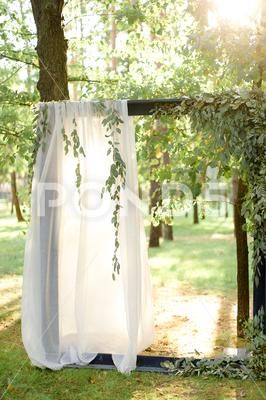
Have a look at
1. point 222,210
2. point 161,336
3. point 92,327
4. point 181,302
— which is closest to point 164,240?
point 181,302

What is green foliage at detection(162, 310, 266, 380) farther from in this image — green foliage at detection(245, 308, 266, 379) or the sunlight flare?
the sunlight flare

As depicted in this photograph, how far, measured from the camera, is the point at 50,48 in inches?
196

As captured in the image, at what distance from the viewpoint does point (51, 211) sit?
4395mm

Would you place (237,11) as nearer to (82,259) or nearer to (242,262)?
(242,262)

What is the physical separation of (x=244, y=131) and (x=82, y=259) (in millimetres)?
1761

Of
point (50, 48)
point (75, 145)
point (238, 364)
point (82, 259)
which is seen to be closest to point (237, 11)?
point (50, 48)

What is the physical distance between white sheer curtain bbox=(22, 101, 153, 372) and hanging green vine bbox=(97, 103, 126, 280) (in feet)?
0.22

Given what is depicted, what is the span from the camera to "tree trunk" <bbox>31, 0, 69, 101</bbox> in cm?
494

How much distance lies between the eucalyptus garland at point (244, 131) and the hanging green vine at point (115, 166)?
0.53m

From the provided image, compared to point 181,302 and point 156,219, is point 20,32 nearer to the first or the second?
point 156,219

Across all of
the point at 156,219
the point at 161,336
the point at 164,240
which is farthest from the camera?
the point at 164,240

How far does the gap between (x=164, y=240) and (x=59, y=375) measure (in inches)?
434

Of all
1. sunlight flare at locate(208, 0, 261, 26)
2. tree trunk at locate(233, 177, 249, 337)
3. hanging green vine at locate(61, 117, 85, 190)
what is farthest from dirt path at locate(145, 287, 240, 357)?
sunlight flare at locate(208, 0, 261, 26)

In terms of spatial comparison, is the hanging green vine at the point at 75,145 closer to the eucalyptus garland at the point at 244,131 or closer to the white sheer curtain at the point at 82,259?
the white sheer curtain at the point at 82,259
